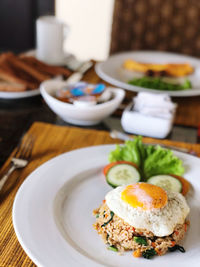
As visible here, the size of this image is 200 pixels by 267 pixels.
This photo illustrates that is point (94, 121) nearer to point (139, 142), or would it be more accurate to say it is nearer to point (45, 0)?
point (139, 142)

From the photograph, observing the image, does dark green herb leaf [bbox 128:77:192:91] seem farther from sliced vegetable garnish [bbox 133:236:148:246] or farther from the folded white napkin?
sliced vegetable garnish [bbox 133:236:148:246]

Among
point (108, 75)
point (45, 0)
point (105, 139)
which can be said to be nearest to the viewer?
point (105, 139)

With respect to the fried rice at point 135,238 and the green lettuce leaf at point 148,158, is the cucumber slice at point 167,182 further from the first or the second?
the fried rice at point 135,238

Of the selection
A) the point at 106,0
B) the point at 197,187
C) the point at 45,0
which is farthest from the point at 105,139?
the point at 106,0

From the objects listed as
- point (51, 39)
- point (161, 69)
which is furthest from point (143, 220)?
point (51, 39)

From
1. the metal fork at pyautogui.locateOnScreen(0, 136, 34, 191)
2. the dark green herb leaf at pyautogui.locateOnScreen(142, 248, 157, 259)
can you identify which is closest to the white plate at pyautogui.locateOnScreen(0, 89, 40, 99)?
the metal fork at pyautogui.locateOnScreen(0, 136, 34, 191)

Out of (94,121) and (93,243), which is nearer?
(93,243)

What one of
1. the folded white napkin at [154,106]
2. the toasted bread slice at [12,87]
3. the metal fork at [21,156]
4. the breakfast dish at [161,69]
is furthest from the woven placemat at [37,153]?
the breakfast dish at [161,69]
